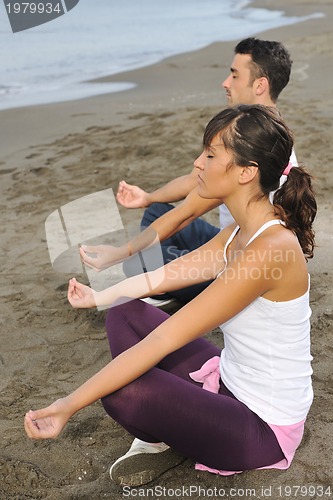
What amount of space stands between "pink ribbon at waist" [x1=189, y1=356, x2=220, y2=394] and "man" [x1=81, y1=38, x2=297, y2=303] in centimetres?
111

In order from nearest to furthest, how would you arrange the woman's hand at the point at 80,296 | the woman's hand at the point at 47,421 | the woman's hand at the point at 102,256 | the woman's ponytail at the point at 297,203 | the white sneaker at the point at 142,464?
the woman's hand at the point at 47,421 < the woman's ponytail at the point at 297,203 < the white sneaker at the point at 142,464 < the woman's hand at the point at 80,296 < the woman's hand at the point at 102,256

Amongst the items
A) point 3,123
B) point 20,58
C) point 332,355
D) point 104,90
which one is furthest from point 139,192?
point 20,58

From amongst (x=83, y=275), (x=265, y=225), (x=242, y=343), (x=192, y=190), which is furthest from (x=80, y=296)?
(x=83, y=275)

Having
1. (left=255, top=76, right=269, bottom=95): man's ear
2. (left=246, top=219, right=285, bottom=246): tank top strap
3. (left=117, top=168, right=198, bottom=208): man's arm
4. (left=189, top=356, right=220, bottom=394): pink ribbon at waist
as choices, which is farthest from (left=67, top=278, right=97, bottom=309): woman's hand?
(left=255, top=76, right=269, bottom=95): man's ear

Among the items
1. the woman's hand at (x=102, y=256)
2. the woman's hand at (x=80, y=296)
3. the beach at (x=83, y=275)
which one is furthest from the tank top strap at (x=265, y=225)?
the woman's hand at (x=102, y=256)

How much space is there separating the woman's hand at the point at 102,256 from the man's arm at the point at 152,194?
0.33 metres

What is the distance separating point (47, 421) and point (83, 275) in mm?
2088

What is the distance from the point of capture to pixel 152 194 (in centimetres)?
379

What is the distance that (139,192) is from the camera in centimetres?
373

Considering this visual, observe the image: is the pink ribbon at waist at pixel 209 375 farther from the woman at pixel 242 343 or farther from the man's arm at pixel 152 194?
the man's arm at pixel 152 194

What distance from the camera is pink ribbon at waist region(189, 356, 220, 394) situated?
7.84ft

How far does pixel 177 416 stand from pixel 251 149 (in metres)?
0.87

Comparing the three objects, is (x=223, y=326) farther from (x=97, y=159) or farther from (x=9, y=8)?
(x=9, y=8)

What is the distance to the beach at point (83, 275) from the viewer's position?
2.44 metres
